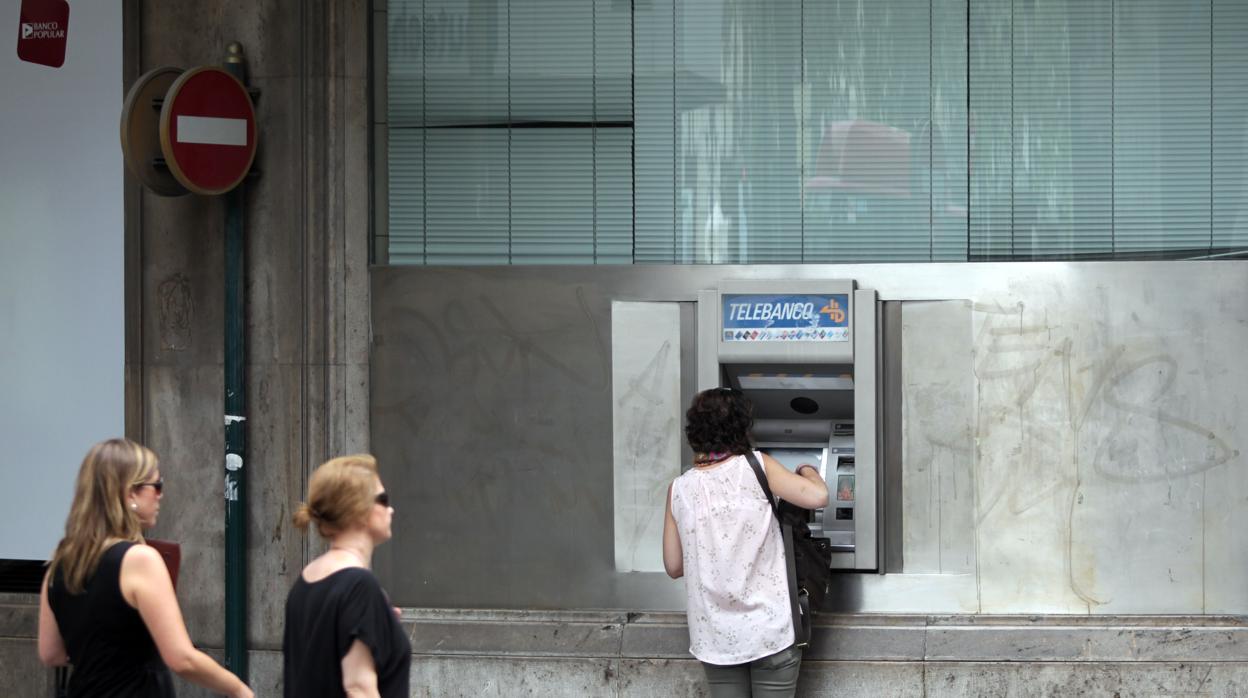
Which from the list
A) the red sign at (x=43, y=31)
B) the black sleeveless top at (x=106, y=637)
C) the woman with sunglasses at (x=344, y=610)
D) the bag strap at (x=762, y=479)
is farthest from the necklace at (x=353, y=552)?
the red sign at (x=43, y=31)

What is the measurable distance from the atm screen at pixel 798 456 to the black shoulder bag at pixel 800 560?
1.50ft

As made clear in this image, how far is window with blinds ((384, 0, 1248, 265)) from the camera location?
6.75 m

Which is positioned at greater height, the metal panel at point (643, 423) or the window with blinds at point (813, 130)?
the window with blinds at point (813, 130)

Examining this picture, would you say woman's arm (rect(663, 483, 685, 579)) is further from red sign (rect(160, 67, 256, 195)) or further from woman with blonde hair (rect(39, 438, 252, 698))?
red sign (rect(160, 67, 256, 195))

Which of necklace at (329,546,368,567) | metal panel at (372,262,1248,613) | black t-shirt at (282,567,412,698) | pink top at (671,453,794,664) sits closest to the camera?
black t-shirt at (282,567,412,698)

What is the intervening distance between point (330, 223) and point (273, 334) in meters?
0.61

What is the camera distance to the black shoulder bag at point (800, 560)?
518 centimetres

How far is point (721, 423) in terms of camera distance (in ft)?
16.9

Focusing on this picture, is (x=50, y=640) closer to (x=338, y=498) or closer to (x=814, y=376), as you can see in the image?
(x=338, y=498)

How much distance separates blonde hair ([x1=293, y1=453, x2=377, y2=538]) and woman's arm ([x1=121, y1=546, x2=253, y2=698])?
1.38 ft

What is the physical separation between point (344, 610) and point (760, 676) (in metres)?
2.13

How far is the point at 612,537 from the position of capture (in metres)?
6.90

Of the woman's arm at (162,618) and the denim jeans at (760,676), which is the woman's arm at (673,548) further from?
the woman's arm at (162,618)

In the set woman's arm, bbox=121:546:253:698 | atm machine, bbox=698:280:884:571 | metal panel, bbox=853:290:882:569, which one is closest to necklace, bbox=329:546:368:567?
woman's arm, bbox=121:546:253:698
